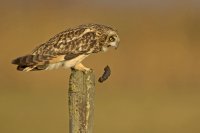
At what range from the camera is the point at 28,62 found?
8.91 metres

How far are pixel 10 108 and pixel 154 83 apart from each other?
13.4 feet

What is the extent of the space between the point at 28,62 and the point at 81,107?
1078 millimetres

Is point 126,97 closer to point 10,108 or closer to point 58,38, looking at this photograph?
point 10,108

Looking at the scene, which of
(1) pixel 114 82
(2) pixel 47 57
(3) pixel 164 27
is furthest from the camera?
(3) pixel 164 27

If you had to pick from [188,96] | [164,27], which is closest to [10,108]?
[188,96]

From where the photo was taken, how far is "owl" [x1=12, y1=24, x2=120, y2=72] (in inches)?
363

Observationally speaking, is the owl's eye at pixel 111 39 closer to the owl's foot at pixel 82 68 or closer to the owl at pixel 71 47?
the owl at pixel 71 47

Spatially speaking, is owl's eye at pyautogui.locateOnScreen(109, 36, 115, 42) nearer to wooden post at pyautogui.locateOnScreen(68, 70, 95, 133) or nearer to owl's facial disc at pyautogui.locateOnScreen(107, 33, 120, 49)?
A: owl's facial disc at pyautogui.locateOnScreen(107, 33, 120, 49)

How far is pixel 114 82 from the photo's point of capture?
824 inches

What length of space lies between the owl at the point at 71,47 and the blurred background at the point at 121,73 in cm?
586

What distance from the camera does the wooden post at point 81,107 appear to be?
7.97 metres

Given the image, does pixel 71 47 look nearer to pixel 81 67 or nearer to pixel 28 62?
pixel 81 67

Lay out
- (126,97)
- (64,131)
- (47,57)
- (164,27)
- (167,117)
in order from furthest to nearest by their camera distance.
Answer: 1. (164,27)
2. (126,97)
3. (167,117)
4. (64,131)
5. (47,57)

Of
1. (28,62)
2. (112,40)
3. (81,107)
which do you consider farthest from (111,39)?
(81,107)
